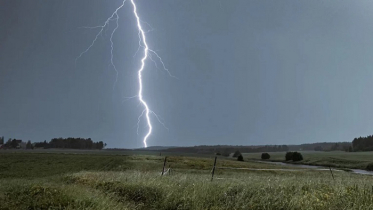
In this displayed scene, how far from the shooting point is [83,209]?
319 inches

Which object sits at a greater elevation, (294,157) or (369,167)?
(294,157)

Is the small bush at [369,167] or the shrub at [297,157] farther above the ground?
the shrub at [297,157]

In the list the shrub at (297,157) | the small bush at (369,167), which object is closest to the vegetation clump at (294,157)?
the shrub at (297,157)

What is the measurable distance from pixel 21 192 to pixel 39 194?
0.92 metres

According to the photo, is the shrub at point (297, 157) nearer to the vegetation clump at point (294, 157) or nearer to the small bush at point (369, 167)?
the vegetation clump at point (294, 157)

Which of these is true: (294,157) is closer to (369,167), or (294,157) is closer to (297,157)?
(297,157)

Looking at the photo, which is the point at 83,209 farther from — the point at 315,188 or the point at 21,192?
the point at 315,188

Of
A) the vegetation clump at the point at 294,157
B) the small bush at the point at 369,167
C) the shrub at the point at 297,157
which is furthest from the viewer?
the vegetation clump at the point at 294,157

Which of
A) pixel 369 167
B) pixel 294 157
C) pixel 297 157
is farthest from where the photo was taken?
pixel 294 157

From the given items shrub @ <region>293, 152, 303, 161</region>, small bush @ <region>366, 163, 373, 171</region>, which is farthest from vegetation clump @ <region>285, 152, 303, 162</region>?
small bush @ <region>366, 163, 373, 171</region>

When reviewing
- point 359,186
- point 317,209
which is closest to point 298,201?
point 317,209

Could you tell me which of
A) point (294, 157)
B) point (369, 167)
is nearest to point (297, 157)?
point (294, 157)

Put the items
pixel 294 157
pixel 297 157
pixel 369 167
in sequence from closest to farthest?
pixel 369 167
pixel 297 157
pixel 294 157

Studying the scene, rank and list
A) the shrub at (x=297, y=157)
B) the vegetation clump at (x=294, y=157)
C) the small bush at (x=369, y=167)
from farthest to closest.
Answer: the vegetation clump at (x=294, y=157), the shrub at (x=297, y=157), the small bush at (x=369, y=167)
